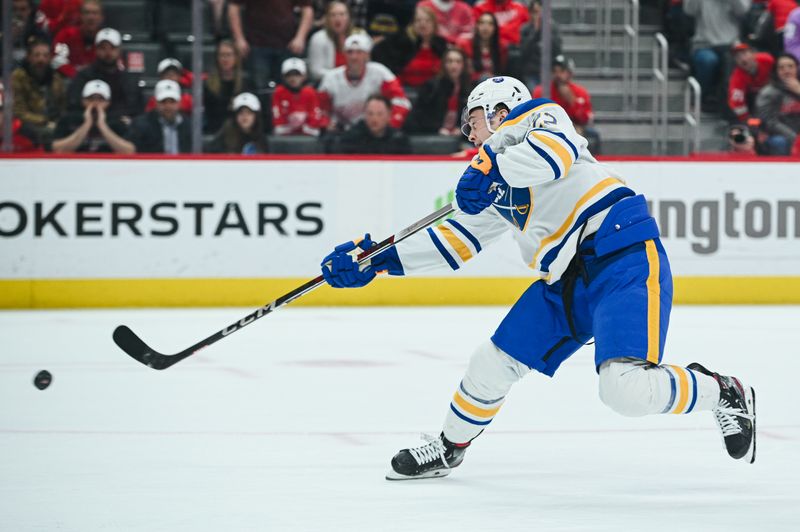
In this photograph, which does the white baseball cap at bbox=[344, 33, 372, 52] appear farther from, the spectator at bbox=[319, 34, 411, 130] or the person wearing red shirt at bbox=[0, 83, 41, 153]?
the person wearing red shirt at bbox=[0, 83, 41, 153]

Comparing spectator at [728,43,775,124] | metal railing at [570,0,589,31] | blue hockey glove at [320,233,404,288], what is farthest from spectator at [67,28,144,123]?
blue hockey glove at [320,233,404,288]

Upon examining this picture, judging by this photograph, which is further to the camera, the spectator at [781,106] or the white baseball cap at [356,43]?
the spectator at [781,106]

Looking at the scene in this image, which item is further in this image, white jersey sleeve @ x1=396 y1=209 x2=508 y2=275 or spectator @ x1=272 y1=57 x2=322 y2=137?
spectator @ x1=272 y1=57 x2=322 y2=137

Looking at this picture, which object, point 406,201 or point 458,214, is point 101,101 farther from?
point 458,214

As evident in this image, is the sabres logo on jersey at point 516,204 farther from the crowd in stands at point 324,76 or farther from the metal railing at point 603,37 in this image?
the metal railing at point 603,37

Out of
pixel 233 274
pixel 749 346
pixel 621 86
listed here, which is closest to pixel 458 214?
pixel 749 346

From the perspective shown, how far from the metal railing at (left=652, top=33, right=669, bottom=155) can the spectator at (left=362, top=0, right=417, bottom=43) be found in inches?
69.7

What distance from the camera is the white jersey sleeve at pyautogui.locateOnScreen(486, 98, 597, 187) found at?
334cm

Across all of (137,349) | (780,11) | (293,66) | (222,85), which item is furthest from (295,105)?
(137,349)

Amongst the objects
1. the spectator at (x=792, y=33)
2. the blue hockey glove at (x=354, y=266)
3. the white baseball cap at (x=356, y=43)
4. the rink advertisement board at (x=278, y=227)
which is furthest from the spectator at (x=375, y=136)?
the blue hockey glove at (x=354, y=266)

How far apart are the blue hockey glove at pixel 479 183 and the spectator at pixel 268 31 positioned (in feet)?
19.1

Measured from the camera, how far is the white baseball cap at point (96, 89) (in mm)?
8664

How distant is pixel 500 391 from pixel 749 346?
3.30 metres

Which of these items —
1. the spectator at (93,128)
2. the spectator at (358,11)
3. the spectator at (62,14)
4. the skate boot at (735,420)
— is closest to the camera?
the skate boot at (735,420)
